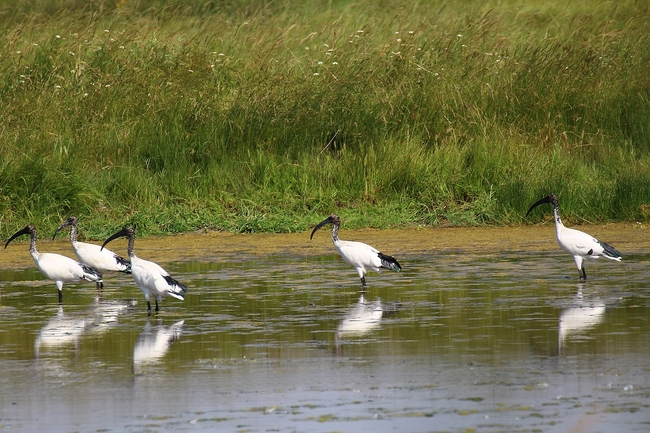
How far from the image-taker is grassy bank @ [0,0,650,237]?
13578 millimetres

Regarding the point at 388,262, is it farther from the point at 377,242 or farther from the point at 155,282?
the point at 377,242

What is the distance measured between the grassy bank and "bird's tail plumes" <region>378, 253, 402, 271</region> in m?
3.56

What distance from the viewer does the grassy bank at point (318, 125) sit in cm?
1358

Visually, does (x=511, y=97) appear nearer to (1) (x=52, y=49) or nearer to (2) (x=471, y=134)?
(2) (x=471, y=134)

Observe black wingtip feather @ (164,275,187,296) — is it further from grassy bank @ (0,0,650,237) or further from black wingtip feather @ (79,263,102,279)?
grassy bank @ (0,0,650,237)

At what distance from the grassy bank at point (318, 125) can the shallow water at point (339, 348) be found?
6.83 feet

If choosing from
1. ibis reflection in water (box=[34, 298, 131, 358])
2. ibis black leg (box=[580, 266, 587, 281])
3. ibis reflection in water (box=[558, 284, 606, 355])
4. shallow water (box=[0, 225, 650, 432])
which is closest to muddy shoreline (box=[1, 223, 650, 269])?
shallow water (box=[0, 225, 650, 432])

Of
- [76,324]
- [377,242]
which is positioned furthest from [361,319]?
[377,242]

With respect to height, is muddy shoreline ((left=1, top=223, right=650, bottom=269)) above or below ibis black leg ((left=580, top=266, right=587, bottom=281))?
below

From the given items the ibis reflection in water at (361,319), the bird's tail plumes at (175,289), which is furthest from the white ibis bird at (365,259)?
the bird's tail plumes at (175,289)

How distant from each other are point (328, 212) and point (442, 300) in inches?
199

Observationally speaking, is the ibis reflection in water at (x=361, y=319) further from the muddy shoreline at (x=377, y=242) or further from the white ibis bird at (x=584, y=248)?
the muddy shoreline at (x=377, y=242)

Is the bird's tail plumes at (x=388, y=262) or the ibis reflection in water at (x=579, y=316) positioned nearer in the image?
the ibis reflection in water at (x=579, y=316)

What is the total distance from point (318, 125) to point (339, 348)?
7.95 m
